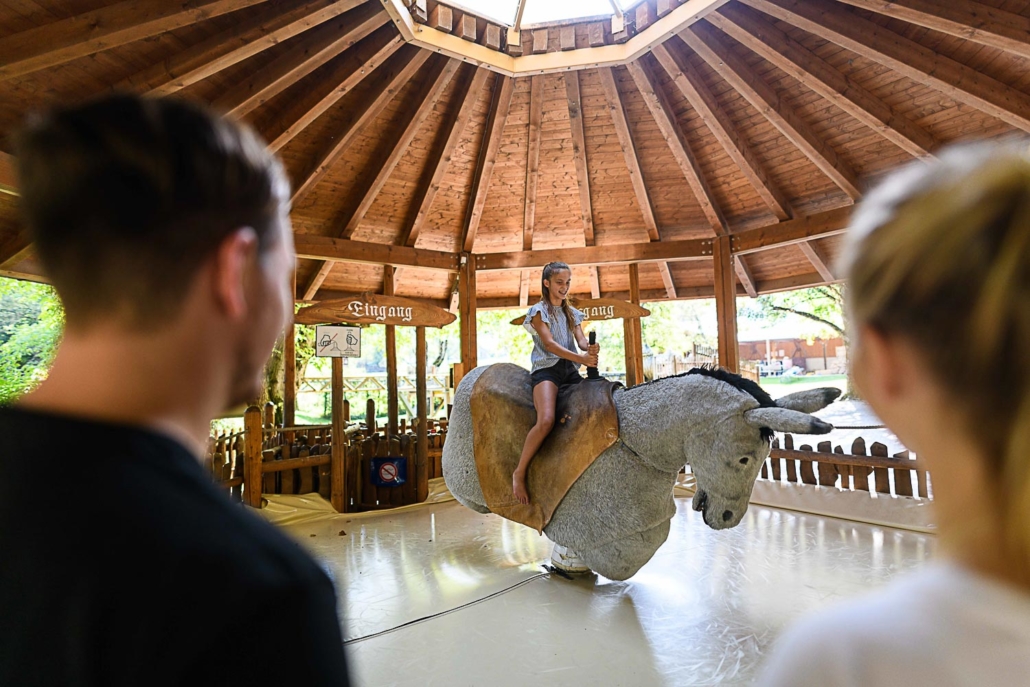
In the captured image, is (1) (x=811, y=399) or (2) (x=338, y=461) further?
(2) (x=338, y=461)

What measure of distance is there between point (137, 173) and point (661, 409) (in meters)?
2.62

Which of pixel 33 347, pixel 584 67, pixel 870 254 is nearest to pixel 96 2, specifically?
pixel 584 67

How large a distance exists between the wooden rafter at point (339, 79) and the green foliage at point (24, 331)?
7.79 metres

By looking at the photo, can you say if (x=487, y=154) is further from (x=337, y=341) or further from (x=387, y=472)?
(x=387, y=472)

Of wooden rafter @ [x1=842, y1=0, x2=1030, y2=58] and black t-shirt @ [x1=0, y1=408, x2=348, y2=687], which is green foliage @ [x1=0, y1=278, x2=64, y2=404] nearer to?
black t-shirt @ [x1=0, y1=408, x2=348, y2=687]

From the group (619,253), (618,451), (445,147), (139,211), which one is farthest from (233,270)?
(619,253)

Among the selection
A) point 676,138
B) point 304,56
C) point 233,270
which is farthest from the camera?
point 676,138

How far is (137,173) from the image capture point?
505 millimetres

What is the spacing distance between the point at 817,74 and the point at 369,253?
4.83m

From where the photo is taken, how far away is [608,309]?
6.21 m

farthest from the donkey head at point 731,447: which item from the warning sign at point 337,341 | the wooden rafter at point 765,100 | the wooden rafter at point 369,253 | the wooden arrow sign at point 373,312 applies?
the wooden rafter at point 369,253

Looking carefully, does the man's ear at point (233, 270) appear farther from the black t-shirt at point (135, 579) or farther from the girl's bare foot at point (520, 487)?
the girl's bare foot at point (520, 487)

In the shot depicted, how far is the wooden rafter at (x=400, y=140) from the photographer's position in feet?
15.9

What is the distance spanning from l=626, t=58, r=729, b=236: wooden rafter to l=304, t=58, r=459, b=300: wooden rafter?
1.71m
